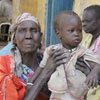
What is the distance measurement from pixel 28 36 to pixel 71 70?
0.66 m

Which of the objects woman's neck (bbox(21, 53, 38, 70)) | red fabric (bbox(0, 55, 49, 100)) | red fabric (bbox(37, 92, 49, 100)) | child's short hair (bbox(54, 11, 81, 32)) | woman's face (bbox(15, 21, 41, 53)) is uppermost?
child's short hair (bbox(54, 11, 81, 32))

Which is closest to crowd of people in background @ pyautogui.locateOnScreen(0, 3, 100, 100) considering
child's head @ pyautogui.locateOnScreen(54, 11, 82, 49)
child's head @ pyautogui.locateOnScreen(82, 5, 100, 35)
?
child's head @ pyautogui.locateOnScreen(54, 11, 82, 49)

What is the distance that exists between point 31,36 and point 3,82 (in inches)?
20.5

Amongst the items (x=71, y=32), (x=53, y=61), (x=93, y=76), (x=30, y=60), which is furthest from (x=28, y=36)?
(x=93, y=76)

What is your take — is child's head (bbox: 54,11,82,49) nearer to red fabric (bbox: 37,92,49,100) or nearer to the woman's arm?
the woman's arm

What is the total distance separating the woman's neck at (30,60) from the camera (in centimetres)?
298

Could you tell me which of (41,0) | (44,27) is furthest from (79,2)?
(41,0)

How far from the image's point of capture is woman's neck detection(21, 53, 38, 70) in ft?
9.78

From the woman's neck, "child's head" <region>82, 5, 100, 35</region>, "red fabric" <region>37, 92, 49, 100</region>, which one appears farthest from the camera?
"child's head" <region>82, 5, 100, 35</region>

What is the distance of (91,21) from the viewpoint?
11.9ft

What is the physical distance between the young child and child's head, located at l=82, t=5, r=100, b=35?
112 centimetres

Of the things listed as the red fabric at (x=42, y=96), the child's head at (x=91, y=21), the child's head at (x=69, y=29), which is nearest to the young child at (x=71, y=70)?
the child's head at (x=69, y=29)

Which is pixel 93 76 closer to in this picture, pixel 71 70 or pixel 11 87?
pixel 71 70

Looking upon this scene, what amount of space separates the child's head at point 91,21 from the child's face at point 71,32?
1156mm
